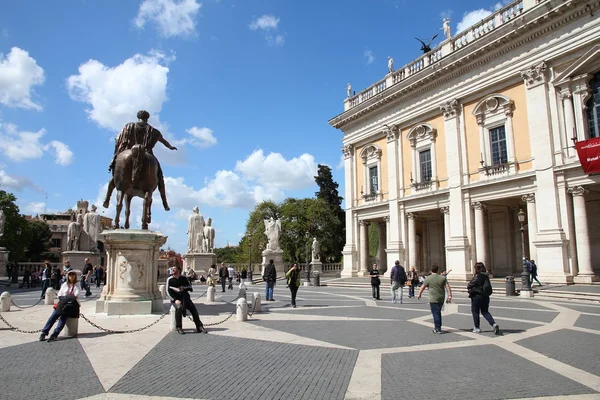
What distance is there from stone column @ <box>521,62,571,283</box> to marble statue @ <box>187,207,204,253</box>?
68.9 feet

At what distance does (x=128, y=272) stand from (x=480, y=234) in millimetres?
21531

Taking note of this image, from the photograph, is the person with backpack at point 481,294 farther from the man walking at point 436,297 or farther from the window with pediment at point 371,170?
the window with pediment at point 371,170

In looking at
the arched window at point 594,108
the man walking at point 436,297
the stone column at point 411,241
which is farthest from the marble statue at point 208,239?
the arched window at point 594,108

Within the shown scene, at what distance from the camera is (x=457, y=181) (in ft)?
87.9

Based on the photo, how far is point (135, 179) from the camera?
10.5 metres

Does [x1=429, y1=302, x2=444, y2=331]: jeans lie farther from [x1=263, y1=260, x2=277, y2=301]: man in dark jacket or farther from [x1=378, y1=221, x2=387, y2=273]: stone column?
[x1=378, y1=221, x2=387, y2=273]: stone column

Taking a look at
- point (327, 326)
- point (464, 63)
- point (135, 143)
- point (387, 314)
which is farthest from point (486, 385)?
point (464, 63)

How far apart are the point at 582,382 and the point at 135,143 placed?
409 inches

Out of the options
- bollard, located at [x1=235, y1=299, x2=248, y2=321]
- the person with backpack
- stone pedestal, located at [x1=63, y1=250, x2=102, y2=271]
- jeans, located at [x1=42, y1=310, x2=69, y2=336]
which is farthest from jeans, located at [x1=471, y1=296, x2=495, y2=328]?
stone pedestal, located at [x1=63, y1=250, x2=102, y2=271]

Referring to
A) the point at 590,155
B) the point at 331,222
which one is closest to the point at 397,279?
the point at 590,155

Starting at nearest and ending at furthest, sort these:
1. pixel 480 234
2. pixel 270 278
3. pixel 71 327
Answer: pixel 71 327 < pixel 270 278 < pixel 480 234

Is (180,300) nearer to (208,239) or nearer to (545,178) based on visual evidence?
Result: (545,178)

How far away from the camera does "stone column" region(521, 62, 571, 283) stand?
20.7m

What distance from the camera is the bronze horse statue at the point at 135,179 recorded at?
10469 millimetres
